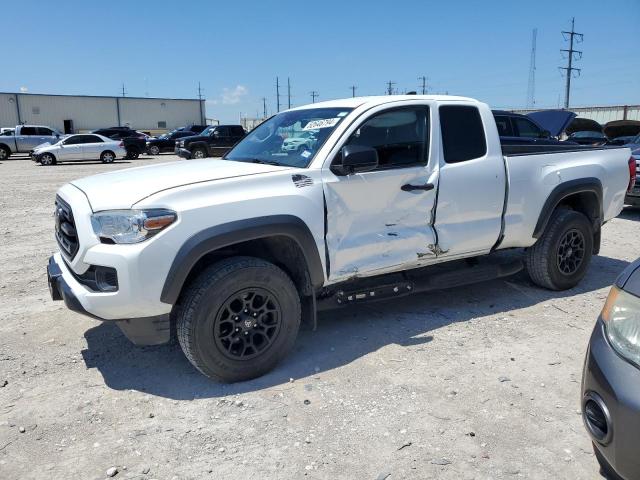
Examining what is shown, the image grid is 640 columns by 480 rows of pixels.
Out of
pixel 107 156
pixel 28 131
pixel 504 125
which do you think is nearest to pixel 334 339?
pixel 504 125

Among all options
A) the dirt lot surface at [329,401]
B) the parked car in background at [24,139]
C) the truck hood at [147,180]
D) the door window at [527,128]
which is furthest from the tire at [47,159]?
the truck hood at [147,180]

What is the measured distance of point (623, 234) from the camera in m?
8.36

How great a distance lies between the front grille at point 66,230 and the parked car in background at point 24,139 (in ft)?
87.2

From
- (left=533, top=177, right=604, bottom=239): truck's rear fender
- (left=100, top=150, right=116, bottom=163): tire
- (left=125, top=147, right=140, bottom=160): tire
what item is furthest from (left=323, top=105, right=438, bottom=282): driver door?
(left=125, top=147, right=140, bottom=160): tire

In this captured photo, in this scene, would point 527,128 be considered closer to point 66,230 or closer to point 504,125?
point 504,125

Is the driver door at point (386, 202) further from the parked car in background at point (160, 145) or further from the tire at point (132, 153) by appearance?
the parked car in background at point (160, 145)

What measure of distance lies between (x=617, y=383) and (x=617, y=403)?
8 centimetres

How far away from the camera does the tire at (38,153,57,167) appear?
78.6ft

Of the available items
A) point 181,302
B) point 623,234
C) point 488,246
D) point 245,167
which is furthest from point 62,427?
point 623,234

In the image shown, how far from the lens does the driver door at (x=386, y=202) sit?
150 inches

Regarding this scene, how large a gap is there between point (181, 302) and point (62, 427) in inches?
38.7

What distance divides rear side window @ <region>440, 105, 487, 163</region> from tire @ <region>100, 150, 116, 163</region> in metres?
24.0

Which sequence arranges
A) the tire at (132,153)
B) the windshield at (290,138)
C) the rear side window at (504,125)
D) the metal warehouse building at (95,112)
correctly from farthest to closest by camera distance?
the metal warehouse building at (95,112) → the tire at (132,153) → the rear side window at (504,125) → the windshield at (290,138)

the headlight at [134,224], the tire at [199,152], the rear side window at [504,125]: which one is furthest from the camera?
the tire at [199,152]
